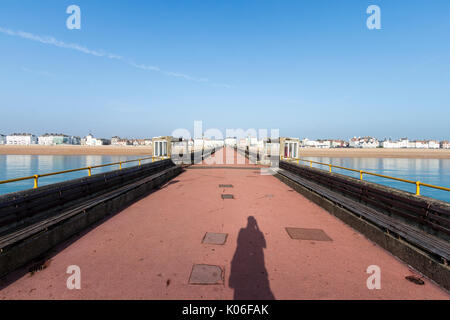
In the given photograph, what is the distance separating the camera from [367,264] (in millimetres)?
4230

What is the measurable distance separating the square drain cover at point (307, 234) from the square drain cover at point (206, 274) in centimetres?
249

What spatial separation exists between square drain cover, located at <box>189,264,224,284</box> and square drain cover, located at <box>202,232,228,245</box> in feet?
3.38

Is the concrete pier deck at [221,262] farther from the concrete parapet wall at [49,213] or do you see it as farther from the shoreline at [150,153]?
the shoreline at [150,153]

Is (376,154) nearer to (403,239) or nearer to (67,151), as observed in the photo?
Answer: (403,239)

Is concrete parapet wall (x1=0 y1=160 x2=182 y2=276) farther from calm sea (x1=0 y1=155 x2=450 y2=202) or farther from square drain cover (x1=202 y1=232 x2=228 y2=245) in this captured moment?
calm sea (x1=0 y1=155 x2=450 y2=202)

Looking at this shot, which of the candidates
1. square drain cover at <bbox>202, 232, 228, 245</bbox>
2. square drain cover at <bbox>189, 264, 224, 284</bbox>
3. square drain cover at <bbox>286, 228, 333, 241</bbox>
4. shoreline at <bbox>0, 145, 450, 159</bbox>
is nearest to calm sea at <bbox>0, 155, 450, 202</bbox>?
square drain cover at <bbox>286, 228, 333, 241</bbox>

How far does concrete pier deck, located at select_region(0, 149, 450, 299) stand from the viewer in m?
3.36

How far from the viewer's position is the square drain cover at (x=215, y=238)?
16.8 ft

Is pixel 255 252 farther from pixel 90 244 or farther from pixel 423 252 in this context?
pixel 90 244

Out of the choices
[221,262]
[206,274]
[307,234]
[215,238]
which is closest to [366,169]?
[307,234]

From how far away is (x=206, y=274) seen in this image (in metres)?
3.79

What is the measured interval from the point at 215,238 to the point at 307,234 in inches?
97.3
